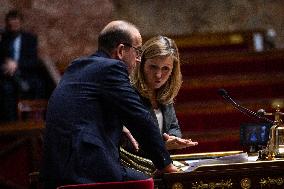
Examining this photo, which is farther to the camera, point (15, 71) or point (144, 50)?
point (15, 71)

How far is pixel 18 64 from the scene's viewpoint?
280 inches

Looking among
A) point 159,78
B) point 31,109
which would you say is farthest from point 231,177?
point 31,109

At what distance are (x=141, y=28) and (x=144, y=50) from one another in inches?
196

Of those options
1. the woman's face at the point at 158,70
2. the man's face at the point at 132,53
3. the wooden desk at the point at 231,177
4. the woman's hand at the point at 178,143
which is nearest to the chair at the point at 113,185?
the wooden desk at the point at 231,177

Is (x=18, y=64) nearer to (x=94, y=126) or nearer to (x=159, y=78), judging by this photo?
(x=159, y=78)

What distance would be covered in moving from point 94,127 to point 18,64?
4.43 metres

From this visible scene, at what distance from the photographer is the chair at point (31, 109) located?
6891 millimetres

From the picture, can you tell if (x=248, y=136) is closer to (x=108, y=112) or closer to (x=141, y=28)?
(x=108, y=112)

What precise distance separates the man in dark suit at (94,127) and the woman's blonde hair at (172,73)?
780mm

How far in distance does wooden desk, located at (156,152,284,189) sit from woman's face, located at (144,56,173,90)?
77 cm

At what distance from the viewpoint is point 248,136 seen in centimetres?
346

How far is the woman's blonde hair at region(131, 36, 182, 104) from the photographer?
3.67 m

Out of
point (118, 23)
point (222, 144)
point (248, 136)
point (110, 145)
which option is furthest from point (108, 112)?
point (222, 144)

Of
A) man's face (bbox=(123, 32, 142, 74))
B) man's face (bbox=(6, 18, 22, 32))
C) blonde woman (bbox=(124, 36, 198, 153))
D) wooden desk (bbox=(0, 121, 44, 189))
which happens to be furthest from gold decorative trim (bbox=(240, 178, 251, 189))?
man's face (bbox=(6, 18, 22, 32))
